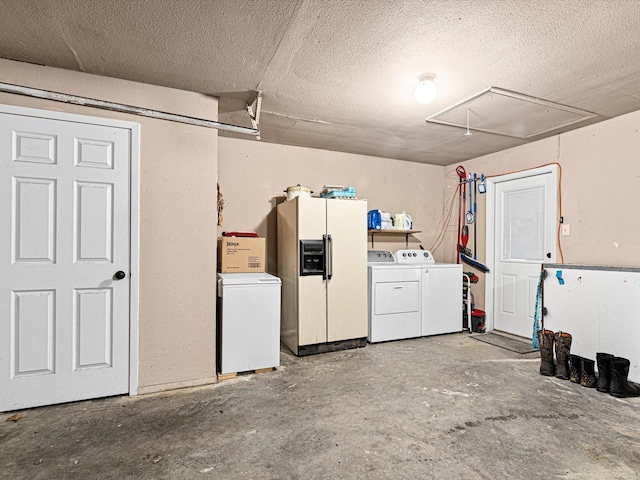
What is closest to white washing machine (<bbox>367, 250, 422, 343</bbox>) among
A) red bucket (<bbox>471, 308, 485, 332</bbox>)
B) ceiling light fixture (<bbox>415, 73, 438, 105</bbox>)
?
red bucket (<bbox>471, 308, 485, 332</bbox>)

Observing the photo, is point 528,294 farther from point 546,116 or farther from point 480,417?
point 480,417

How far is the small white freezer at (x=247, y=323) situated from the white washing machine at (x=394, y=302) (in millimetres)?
1386

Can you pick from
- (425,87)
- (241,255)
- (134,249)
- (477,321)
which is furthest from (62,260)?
(477,321)

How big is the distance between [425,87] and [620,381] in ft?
9.14

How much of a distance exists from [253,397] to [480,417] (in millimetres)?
1670

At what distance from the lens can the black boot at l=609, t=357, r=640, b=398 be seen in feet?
8.91

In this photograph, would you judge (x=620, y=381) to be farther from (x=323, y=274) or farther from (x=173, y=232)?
(x=173, y=232)

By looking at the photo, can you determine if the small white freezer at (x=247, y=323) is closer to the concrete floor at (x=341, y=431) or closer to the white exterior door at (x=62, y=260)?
the concrete floor at (x=341, y=431)

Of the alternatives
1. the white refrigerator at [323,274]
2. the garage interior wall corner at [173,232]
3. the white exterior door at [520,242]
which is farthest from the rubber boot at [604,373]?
the garage interior wall corner at [173,232]

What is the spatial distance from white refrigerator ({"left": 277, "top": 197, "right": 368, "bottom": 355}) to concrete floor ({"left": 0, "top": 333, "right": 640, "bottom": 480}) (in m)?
0.69

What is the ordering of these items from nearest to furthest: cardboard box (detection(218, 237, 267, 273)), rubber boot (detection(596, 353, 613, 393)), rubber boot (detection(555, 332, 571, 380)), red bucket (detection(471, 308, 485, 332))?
rubber boot (detection(596, 353, 613, 393))
rubber boot (detection(555, 332, 571, 380))
cardboard box (detection(218, 237, 267, 273))
red bucket (detection(471, 308, 485, 332))

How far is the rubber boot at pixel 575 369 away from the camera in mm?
3000

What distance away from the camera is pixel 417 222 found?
212 inches

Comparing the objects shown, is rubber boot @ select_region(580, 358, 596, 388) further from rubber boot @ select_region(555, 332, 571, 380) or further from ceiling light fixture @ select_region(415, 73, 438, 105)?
ceiling light fixture @ select_region(415, 73, 438, 105)
